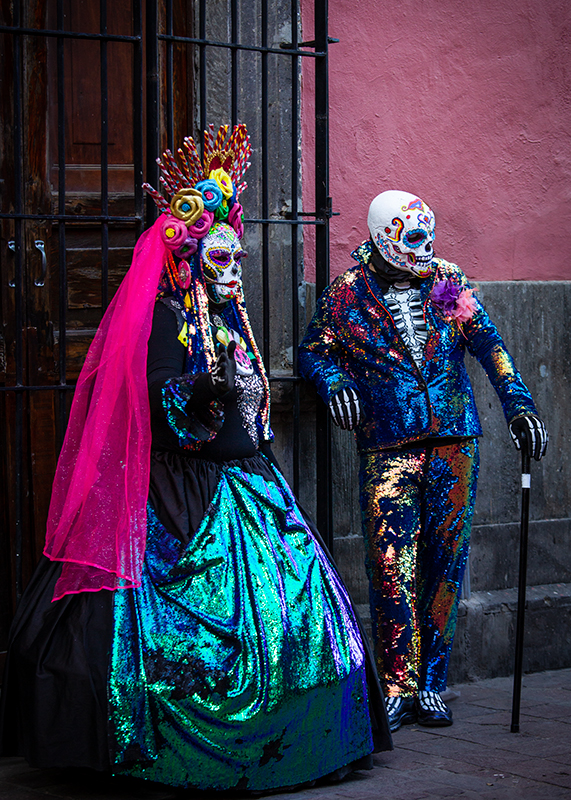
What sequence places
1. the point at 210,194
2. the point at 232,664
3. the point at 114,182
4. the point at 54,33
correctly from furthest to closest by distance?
1. the point at 114,182
2. the point at 54,33
3. the point at 210,194
4. the point at 232,664

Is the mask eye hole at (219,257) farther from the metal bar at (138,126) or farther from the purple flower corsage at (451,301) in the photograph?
the purple flower corsage at (451,301)

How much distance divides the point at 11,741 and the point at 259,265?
224cm

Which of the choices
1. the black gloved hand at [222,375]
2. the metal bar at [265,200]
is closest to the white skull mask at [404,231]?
the metal bar at [265,200]

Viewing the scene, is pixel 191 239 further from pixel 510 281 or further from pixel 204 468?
pixel 510 281

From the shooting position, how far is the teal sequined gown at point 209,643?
10.7 ft

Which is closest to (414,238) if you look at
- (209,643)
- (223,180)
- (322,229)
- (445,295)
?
(445,295)

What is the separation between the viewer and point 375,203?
4.38 m

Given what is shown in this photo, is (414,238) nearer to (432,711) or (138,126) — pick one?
(138,126)

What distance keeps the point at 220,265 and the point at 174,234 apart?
7.3 inches

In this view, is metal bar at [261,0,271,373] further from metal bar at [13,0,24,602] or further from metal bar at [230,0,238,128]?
metal bar at [13,0,24,602]

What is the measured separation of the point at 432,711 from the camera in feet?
14.2

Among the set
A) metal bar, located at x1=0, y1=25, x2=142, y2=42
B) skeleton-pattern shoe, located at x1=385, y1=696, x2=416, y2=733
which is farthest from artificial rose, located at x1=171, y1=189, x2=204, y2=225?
skeleton-pattern shoe, located at x1=385, y1=696, x2=416, y2=733

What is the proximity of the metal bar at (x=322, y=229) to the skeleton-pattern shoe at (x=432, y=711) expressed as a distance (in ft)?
2.40

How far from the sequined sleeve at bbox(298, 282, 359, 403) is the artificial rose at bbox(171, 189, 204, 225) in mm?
923
